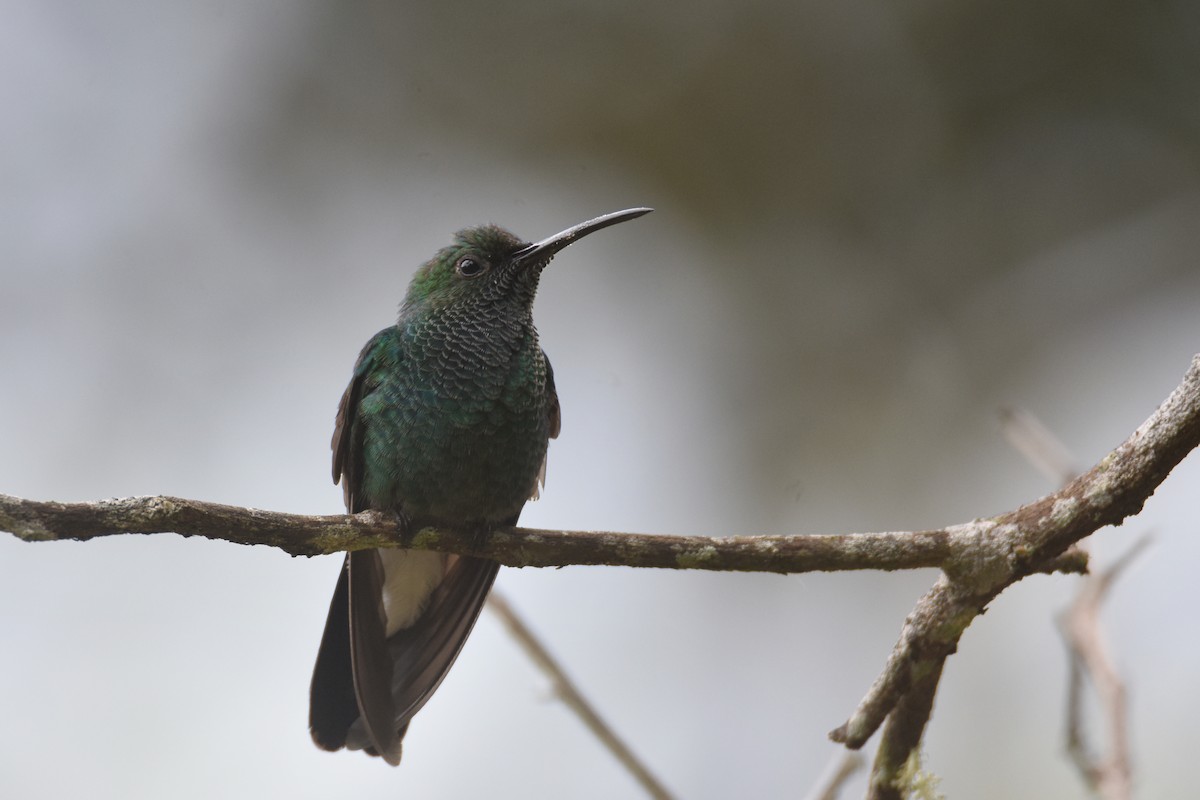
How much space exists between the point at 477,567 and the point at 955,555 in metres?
1.91

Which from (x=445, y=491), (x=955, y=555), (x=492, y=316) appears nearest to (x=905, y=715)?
(x=955, y=555)

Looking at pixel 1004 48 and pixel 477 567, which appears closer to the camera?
pixel 477 567

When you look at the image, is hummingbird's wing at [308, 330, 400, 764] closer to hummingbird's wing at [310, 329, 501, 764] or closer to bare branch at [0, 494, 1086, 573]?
hummingbird's wing at [310, 329, 501, 764]

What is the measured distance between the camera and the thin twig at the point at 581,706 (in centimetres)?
321

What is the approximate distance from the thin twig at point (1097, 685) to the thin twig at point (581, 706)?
1130 millimetres

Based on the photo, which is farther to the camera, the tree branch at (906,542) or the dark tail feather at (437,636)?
the dark tail feather at (437,636)

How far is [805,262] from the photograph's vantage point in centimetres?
812

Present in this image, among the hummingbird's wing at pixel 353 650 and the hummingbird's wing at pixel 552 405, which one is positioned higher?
the hummingbird's wing at pixel 552 405

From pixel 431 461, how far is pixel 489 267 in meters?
1.00

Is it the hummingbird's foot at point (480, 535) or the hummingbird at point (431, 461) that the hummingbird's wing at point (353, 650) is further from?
the hummingbird's foot at point (480, 535)

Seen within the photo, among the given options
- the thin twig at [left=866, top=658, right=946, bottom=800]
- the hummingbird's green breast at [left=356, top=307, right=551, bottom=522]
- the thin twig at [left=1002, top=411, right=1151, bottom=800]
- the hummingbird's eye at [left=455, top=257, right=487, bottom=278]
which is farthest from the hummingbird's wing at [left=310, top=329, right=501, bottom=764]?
the thin twig at [left=1002, top=411, right=1151, bottom=800]

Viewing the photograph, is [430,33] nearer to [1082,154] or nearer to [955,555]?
[1082,154]

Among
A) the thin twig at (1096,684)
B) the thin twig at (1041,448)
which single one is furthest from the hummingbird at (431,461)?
the thin twig at (1096,684)

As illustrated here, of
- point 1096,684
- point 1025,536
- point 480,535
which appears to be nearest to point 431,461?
point 480,535
